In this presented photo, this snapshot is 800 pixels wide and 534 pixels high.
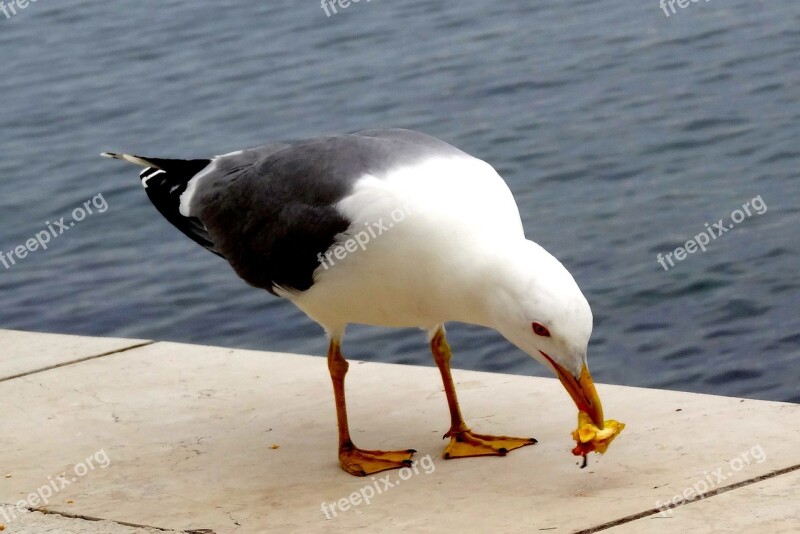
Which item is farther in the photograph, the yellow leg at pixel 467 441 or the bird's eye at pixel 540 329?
the yellow leg at pixel 467 441

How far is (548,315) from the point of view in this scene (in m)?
5.10

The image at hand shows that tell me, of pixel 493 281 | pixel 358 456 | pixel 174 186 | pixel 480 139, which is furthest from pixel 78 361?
pixel 480 139

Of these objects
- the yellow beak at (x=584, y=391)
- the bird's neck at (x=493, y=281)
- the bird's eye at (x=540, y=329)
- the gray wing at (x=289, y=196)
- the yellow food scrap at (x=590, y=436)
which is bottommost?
the yellow food scrap at (x=590, y=436)

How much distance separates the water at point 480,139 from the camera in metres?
9.20

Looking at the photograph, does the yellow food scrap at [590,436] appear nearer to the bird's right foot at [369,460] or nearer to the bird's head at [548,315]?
the bird's head at [548,315]

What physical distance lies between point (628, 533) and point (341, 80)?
32.6 ft

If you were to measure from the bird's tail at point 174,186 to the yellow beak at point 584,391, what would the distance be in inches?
80.2

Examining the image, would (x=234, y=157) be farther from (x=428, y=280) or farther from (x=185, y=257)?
(x=185, y=257)

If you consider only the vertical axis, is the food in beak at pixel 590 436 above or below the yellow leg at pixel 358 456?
above

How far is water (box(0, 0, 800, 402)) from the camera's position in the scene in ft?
30.2

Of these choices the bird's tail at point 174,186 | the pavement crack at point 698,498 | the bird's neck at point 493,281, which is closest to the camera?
the pavement crack at point 698,498

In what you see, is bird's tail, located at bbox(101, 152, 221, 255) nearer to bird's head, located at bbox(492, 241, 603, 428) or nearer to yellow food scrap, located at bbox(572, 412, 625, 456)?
bird's head, located at bbox(492, 241, 603, 428)

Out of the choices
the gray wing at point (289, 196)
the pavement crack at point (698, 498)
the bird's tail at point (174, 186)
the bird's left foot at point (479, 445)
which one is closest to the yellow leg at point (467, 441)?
the bird's left foot at point (479, 445)

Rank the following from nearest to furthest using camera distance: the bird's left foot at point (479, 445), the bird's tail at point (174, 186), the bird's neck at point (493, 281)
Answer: the bird's neck at point (493, 281)
the bird's left foot at point (479, 445)
the bird's tail at point (174, 186)
